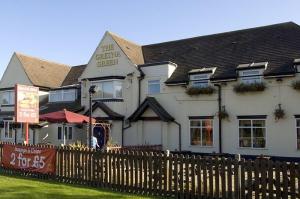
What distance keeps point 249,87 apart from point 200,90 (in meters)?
3.45

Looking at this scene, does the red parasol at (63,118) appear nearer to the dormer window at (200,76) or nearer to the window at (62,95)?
the dormer window at (200,76)

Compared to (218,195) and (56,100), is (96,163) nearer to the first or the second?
(218,195)

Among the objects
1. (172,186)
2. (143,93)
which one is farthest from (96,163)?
(143,93)

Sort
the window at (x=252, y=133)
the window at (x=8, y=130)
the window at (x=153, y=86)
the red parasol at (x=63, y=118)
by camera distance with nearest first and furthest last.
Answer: the red parasol at (x=63, y=118), the window at (x=252, y=133), the window at (x=153, y=86), the window at (x=8, y=130)

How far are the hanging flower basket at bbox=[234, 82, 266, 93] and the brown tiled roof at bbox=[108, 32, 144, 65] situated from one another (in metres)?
9.86

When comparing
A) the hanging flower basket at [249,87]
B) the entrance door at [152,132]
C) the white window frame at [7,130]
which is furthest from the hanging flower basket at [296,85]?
the white window frame at [7,130]

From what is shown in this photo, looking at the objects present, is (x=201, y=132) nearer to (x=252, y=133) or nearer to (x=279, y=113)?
(x=252, y=133)

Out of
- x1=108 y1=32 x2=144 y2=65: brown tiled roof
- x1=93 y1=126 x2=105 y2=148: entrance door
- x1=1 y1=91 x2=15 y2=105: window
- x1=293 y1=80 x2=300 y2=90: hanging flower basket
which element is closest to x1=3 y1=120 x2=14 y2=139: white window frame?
x1=1 y1=91 x2=15 y2=105: window

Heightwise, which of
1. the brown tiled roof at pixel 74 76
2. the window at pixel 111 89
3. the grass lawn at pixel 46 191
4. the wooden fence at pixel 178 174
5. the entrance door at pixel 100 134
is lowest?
the grass lawn at pixel 46 191

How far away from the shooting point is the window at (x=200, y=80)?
25375mm

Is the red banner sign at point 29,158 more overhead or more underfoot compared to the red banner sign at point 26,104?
more underfoot

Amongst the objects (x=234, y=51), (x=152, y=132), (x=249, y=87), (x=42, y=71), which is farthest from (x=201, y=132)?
(x=42, y=71)

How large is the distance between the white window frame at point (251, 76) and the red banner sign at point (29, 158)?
45.9 ft

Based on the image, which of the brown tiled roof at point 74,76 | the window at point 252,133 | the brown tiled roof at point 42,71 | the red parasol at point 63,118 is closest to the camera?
the red parasol at point 63,118
